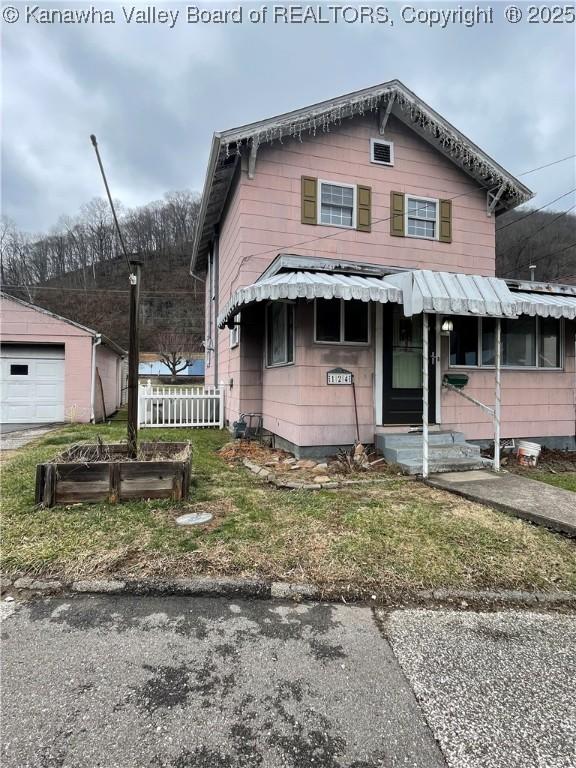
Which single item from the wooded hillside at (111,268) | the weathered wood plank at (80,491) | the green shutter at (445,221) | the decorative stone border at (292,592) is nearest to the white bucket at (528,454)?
the decorative stone border at (292,592)

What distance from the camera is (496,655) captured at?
219 centimetres

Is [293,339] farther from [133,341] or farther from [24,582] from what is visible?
[24,582]

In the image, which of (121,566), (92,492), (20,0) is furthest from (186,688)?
(20,0)

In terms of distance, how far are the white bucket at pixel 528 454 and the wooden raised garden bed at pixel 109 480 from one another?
5.70 metres

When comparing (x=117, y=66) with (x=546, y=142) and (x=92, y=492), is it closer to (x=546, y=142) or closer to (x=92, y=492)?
(x=92, y=492)

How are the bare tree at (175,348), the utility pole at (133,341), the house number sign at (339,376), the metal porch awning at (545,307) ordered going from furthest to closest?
the bare tree at (175,348) < the house number sign at (339,376) < the metal porch awning at (545,307) < the utility pole at (133,341)

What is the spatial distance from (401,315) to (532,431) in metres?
3.55

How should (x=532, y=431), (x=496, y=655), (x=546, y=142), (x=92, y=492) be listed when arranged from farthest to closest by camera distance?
1. (x=546, y=142)
2. (x=532, y=431)
3. (x=92, y=492)
4. (x=496, y=655)

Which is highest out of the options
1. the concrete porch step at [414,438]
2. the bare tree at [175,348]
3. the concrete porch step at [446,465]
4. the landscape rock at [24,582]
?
the bare tree at [175,348]

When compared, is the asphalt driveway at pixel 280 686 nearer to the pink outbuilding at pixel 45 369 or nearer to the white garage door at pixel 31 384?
the pink outbuilding at pixel 45 369

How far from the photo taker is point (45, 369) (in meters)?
12.5

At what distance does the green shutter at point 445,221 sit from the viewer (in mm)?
9812

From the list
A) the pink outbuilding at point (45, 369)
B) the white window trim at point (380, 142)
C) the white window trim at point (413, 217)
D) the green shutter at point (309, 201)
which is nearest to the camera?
the green shutter at point (309, 201)

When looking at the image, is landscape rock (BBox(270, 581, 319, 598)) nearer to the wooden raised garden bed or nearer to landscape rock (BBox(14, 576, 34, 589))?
landscape rock (BBox(14, 576, 34, 589))
